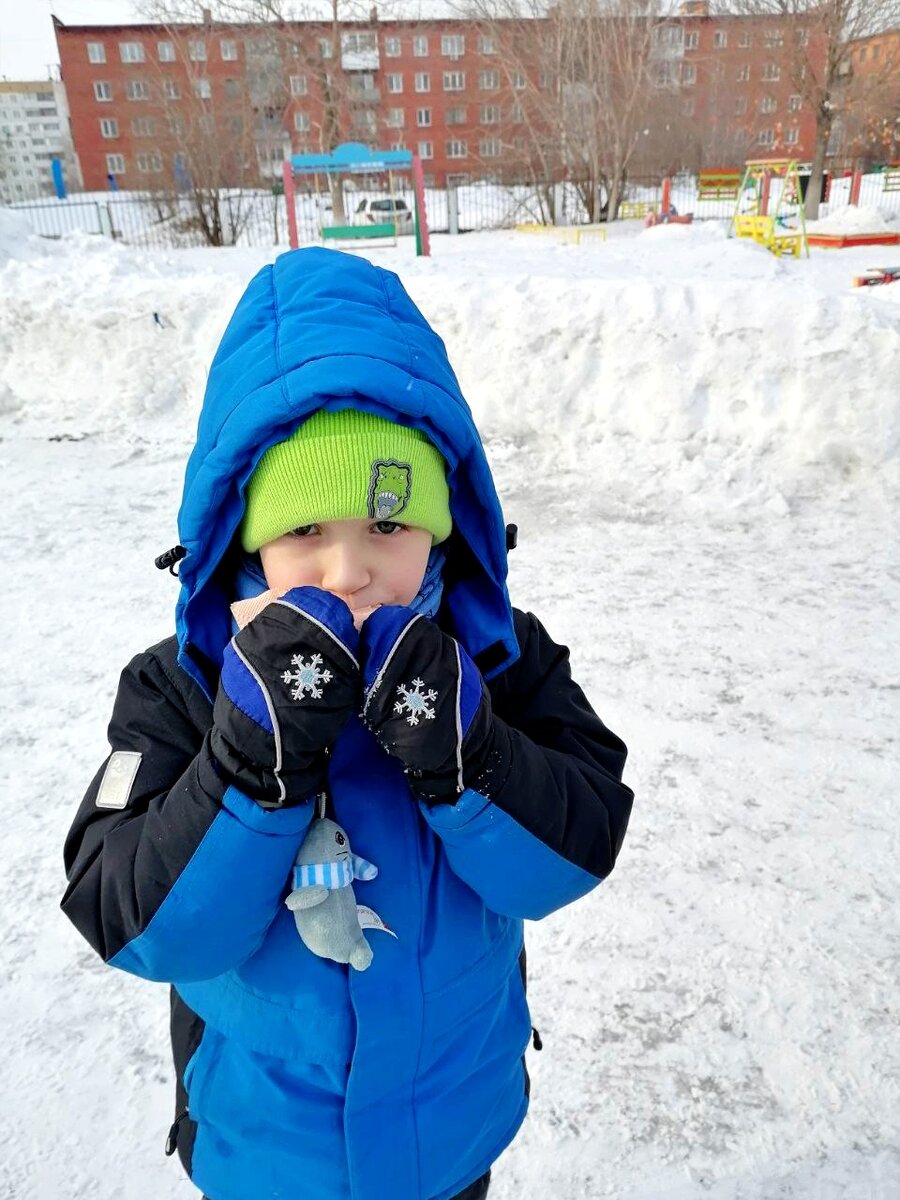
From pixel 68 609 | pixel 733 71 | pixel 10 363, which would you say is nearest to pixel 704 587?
pixel 68 609

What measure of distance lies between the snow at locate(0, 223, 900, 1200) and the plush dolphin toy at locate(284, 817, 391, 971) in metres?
1.23

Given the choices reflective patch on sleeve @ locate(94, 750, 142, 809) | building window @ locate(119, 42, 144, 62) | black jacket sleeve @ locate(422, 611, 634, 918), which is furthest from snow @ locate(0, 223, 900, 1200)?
building window @ locate(119, 42, 144, 62)

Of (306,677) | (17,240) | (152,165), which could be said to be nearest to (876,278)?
(306,677)

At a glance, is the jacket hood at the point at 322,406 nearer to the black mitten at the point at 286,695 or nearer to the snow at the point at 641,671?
the black mitten at the point at 286,695

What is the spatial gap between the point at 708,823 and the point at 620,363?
436 cm

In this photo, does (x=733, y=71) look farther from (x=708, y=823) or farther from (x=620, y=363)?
(x=708, y=823)

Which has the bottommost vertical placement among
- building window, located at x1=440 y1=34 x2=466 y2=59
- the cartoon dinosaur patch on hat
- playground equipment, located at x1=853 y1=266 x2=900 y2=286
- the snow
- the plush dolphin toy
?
the snow

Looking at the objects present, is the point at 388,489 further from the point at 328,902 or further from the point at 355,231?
the point at 355,231

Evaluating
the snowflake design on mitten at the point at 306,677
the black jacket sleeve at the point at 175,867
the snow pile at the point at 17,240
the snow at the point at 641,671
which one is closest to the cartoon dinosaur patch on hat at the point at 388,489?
the snowflake design on mitten at the point at 306,677

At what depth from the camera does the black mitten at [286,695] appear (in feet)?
3.07

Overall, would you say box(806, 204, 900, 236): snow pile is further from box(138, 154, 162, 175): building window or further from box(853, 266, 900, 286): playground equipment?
box(138, 154, 162, 175): building window

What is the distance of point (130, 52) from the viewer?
146 ft

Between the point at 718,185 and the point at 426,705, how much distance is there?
2885 centimetres

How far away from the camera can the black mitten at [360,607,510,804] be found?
38.3 inches
